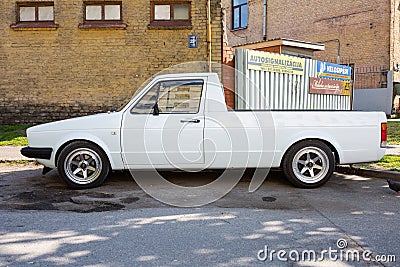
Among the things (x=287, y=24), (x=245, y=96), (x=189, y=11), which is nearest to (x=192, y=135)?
(x=245, y=96)

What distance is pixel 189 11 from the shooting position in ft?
40.6

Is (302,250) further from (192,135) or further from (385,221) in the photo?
(192,135)

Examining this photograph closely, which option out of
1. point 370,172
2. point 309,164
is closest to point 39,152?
point 309,164

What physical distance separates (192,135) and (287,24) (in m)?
20.9

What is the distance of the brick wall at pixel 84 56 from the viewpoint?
12242 mm

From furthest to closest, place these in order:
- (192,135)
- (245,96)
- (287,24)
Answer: (287,24)
(245,96)
(192,135)

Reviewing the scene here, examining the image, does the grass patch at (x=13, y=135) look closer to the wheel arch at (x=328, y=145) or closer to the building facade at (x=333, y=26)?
the wheel arch at (x=328, y=145)

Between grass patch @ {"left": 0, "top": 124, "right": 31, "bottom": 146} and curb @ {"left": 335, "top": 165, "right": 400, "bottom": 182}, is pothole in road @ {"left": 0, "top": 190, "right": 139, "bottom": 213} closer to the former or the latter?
curb @ {"left": 335, "top": 165, "right": 400, "bottom": 182}

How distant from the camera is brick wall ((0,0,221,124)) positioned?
12242 millimetres

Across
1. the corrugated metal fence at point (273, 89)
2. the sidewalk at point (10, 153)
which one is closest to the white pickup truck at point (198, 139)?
the sidewalk at point (10, 153)

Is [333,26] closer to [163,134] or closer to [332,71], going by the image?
[332,71]

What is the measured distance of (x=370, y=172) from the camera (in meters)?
6.86

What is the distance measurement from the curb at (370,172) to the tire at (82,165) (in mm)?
4386

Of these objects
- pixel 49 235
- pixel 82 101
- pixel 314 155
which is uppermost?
pixel 82 101
